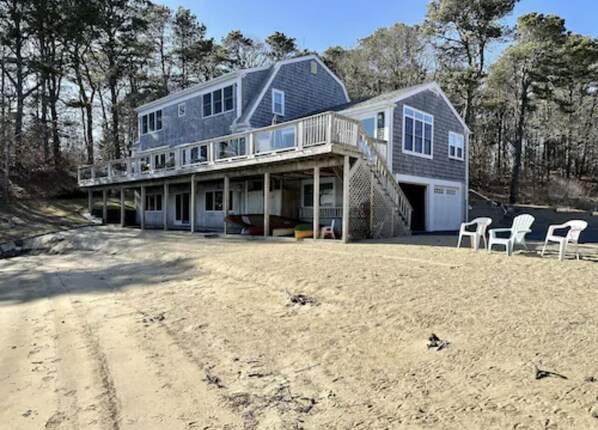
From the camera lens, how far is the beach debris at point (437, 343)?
165 inches

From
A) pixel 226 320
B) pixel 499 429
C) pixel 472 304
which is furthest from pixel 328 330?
pixel 499 429

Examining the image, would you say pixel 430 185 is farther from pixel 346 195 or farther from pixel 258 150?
pixel 258 150

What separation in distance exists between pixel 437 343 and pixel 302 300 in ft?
7.71

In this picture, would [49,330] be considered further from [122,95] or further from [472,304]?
[122,95]

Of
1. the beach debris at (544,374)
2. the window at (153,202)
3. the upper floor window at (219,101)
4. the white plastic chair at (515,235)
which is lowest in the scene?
the beach debris at (544,374)

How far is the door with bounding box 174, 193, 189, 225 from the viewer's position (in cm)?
2323

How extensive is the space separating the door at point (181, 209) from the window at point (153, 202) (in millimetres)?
1533

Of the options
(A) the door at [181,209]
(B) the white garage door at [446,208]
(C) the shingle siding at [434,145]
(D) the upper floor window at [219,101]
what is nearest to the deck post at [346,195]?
(C) the shingle siding at [434,145]

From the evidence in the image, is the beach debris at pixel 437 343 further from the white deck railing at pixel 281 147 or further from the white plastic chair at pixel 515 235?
the white deck railing at pixel 281 147

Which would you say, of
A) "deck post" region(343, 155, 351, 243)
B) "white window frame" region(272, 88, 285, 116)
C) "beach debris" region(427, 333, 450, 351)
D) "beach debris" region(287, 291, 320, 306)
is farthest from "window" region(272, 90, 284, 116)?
"beach debris" region(427, 333, 450, 351)

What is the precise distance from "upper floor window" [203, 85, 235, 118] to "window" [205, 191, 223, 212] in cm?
386

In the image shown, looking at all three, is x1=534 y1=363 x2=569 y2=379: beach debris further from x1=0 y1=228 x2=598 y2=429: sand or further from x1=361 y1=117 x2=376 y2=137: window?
x1=361 y1=117 x2=376 y2=137: window

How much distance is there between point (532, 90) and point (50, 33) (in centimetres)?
3221

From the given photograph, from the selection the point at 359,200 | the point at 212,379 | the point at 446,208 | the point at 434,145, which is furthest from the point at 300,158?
the point at 212,379
